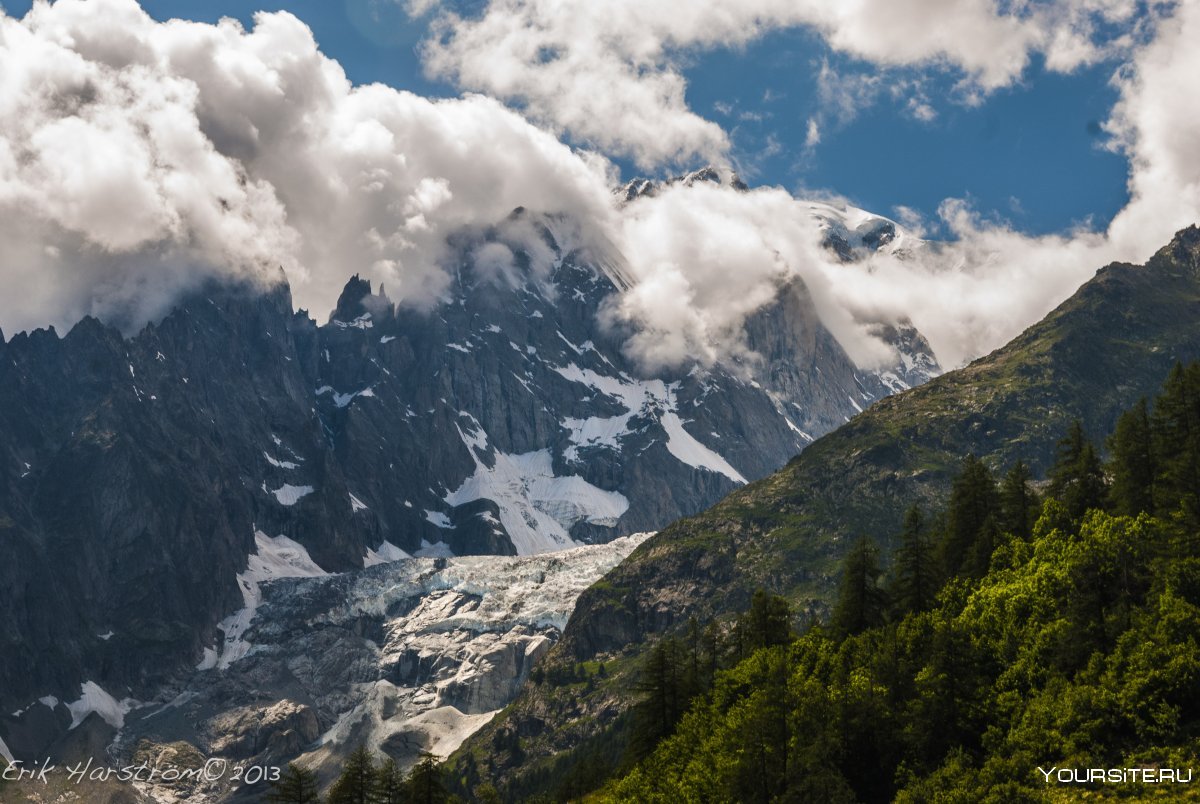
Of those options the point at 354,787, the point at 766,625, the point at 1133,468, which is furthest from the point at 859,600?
the point at 354,787

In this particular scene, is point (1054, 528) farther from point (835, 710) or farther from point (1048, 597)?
point (835, 710)

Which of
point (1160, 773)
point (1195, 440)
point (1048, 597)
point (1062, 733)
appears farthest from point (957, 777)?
point (1195, 440)

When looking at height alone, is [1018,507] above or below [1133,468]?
below

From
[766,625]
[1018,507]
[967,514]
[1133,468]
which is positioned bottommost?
[766,625]

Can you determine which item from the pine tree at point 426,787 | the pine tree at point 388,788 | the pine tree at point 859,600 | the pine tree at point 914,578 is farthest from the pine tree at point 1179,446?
the pine tree at point 388,788

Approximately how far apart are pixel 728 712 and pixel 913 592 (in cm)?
2156

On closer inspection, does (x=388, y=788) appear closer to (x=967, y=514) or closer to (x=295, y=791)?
(x=295, y=791)

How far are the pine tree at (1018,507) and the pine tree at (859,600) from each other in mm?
13804

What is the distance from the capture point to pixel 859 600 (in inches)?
4788

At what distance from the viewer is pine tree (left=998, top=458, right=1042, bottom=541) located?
127438 millimetres

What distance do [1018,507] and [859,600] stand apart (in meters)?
20.7

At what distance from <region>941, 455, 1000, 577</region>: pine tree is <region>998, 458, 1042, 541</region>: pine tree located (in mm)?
1209

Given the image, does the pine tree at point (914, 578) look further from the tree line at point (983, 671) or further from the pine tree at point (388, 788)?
the pine tree at point (388, 788)

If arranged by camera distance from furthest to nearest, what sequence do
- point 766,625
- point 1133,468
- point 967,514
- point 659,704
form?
1. point 967,514
2. point 766,625
3. point 1133,468
4. point 659,704
